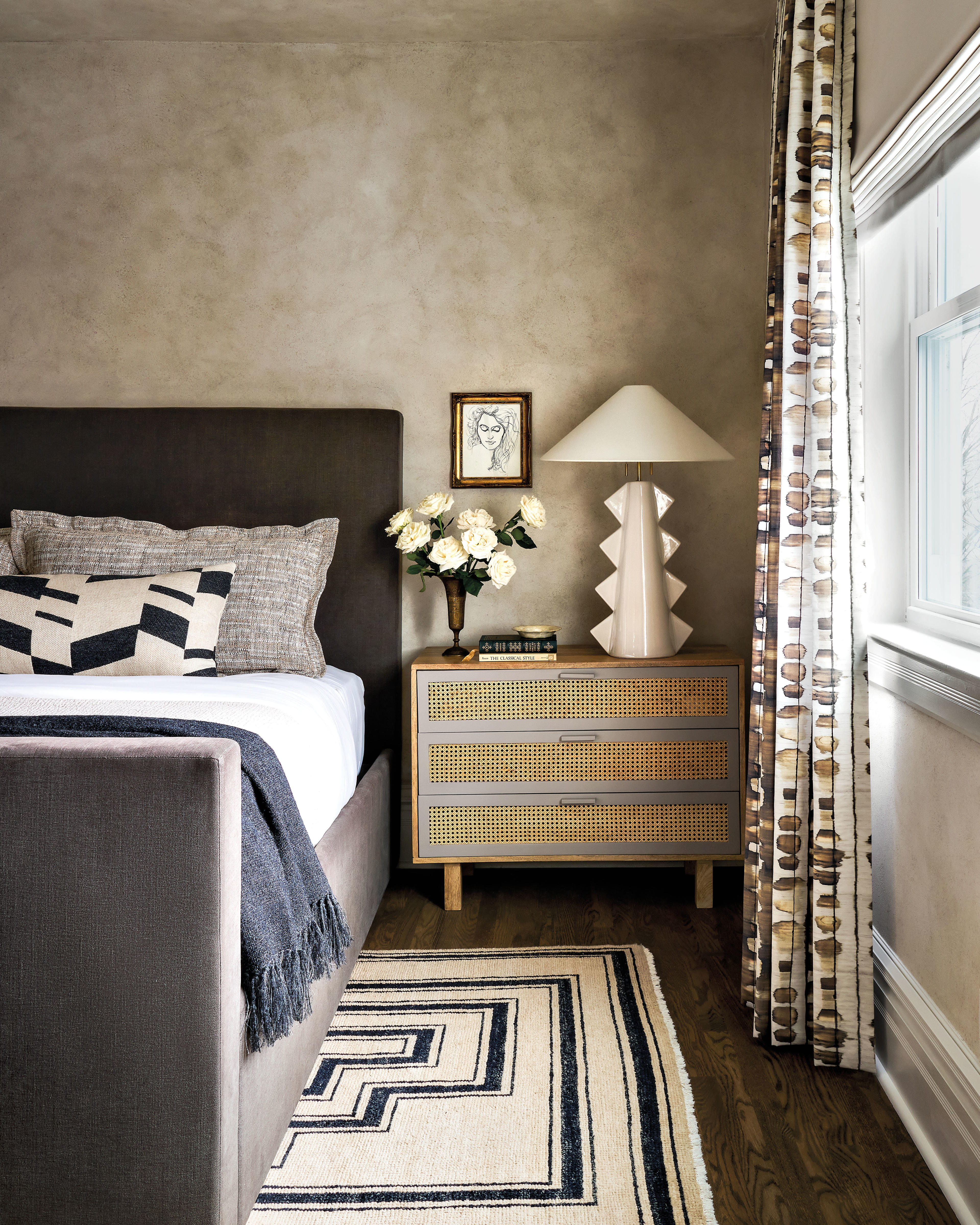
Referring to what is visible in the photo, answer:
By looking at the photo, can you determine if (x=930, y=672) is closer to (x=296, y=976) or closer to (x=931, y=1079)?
(x=931, y=1079)

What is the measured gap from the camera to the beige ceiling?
2910 millimetres

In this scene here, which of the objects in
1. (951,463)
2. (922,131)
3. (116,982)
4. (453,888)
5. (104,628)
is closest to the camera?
(116,982)

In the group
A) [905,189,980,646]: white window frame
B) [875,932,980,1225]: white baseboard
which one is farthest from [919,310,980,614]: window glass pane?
[875,932,980,1225]: white baseboard

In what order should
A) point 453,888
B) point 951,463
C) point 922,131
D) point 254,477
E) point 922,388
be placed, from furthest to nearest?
point 254,477, point 453,888, point 922,388, point 951,463, point 922,131

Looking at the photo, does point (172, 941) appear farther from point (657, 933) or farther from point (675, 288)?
point (675, 288)

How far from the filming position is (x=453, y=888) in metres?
2.88

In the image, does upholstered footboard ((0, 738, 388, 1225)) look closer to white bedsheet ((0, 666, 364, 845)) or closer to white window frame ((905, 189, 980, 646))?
white bedsheet ((0, 666, 364, 845))

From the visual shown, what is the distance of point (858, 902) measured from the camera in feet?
6.34

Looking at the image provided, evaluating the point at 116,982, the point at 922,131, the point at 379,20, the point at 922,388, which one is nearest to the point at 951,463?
the point at 922,388

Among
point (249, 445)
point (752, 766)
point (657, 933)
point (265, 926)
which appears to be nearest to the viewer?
point (265, 926)

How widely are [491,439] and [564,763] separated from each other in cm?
112

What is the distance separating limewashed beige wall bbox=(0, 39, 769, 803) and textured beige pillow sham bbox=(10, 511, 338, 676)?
549 millimetres

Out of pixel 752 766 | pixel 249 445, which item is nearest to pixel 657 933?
pixel 752 766

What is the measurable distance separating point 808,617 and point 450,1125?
4.01ft
